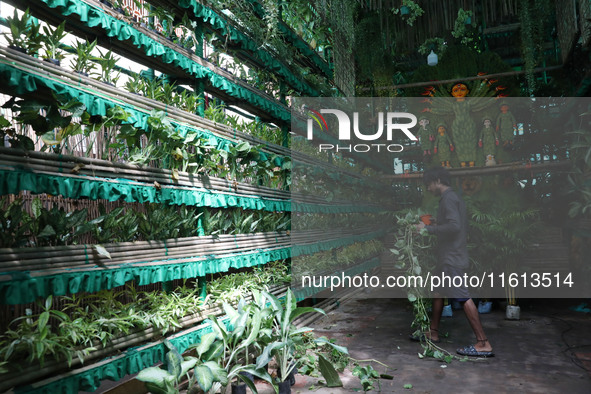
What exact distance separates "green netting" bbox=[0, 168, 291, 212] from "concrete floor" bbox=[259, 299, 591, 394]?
1619 millimetres

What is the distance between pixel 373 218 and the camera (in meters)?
9.71

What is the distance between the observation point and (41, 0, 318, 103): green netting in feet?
9.09

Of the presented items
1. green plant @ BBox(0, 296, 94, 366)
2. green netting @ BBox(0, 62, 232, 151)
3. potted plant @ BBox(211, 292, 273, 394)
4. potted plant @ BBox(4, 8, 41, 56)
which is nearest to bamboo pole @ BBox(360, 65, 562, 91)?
green netting @ BBox(0, 62, 232, 151)

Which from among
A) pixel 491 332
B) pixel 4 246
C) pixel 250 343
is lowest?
pixel 491 332

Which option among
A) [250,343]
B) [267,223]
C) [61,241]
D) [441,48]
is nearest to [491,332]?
[267,223]

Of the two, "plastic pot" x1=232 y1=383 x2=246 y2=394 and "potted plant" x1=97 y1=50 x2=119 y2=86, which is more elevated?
"potted plant" x1=97 y1=50 x2=119 y2=86

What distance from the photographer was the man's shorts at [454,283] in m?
4.42

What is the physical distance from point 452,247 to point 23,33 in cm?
396

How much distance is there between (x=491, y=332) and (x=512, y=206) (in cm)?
347

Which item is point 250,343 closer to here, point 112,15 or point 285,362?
point 285,362

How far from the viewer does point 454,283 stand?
443cm

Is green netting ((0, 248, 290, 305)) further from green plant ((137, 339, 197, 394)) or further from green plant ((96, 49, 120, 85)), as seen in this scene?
green plant ((96, 49, 120, 85))

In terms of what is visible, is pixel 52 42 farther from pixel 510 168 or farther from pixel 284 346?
pixel 510 168

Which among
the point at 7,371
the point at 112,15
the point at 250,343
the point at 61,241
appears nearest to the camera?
the point at 7,371
